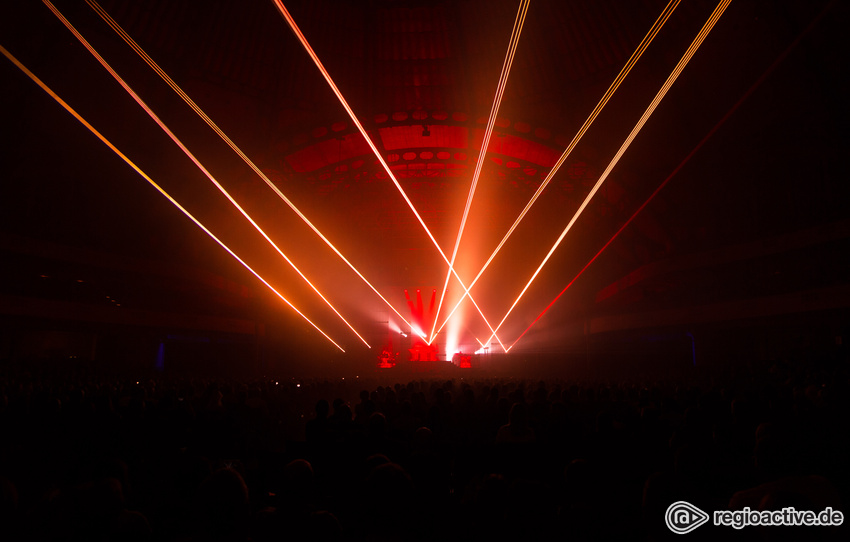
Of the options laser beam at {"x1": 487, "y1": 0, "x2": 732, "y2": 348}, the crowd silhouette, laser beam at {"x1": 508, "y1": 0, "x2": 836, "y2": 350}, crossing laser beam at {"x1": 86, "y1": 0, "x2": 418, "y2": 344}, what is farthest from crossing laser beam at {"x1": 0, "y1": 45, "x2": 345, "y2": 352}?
laser beam at {"x1": 508, "y1": 0, "x2": 836, "y2": 350}

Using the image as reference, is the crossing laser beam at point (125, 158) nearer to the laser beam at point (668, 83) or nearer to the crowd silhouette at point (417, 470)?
the crowd silhouette at point (417, 470)

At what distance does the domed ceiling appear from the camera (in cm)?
1777

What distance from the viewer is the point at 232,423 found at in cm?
668

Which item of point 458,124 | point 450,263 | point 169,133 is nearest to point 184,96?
point 169,133

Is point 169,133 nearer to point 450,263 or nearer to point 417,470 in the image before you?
point 417,470

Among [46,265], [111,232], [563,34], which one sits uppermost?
[563,34]

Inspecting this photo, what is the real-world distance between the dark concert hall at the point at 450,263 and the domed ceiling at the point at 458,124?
0.45 ft

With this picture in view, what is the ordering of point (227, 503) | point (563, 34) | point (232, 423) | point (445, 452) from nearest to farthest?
point (227, 503)
point (445, 452)
point (232, 423)
point (563, 34)

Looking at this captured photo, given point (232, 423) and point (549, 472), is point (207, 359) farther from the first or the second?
point (549, 472)

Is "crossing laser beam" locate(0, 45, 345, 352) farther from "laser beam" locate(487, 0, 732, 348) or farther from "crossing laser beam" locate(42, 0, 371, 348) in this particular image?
"laser beam" locate(487, 0, 732, 348)

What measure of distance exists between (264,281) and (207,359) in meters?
6.96

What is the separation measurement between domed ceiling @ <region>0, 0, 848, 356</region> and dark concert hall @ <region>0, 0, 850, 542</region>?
136 mm

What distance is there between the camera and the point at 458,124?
22688mm

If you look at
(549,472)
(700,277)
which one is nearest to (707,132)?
(700,277)
